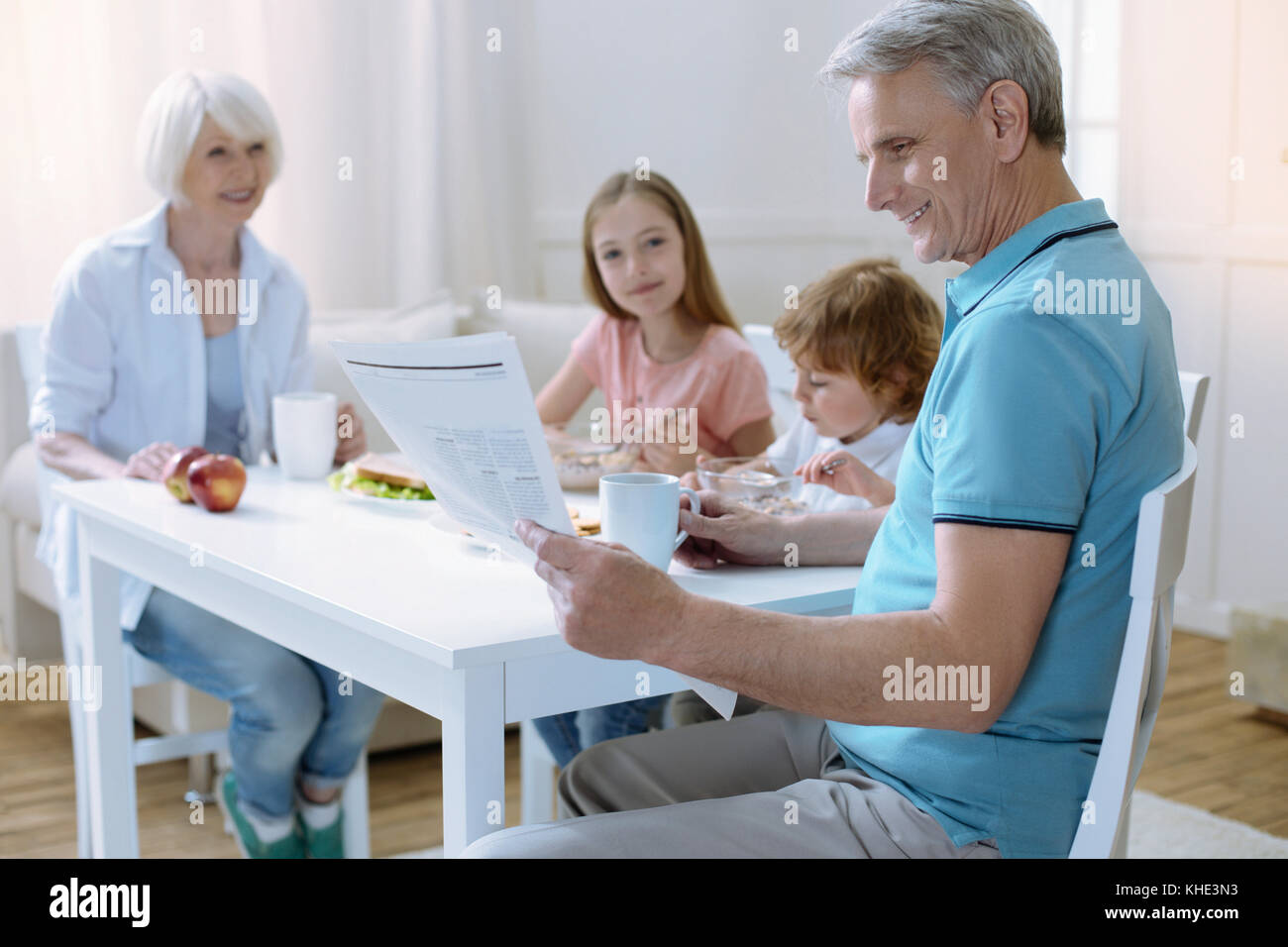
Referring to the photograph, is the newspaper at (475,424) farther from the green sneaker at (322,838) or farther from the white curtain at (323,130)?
the white curtain at (323,130)

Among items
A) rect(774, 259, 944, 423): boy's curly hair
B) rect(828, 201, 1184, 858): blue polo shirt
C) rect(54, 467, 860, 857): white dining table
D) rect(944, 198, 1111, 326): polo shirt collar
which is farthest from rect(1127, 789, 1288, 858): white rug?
rect(944, 198, 1111, 326): polo shirt collar

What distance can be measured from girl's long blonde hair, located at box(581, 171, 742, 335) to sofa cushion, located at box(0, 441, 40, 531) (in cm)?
140

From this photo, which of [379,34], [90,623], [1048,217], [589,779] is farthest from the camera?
[379,34]

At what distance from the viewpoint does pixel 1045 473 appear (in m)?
0.99

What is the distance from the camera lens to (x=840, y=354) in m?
1.70

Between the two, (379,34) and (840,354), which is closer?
(840,354)

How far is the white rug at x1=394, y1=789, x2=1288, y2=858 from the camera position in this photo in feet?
7.58

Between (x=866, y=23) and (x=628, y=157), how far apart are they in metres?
2.97

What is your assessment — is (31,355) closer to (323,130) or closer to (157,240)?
(157,240)

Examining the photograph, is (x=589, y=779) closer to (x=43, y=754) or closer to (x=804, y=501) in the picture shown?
(x=804, y=501)

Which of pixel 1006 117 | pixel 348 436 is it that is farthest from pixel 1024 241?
pixel 348 436

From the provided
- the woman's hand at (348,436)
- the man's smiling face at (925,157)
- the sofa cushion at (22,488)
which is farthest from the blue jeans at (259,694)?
the man's smiling face at (925,157)

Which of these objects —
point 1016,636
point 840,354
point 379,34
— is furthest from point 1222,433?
point 1016,636

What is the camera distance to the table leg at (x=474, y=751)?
1.15 metres
